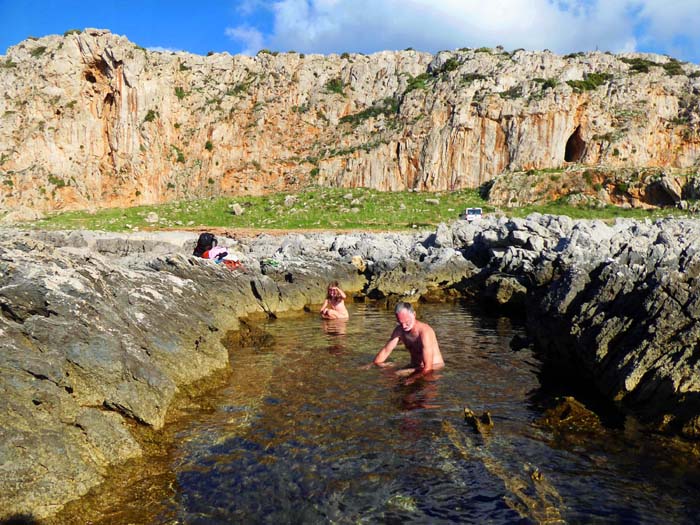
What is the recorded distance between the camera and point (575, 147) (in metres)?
59.5

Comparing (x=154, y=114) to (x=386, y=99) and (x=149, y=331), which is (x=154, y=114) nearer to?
(x=386, y=99)

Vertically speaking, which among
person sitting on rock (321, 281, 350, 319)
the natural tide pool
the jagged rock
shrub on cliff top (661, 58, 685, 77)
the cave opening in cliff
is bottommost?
the natural tide pool

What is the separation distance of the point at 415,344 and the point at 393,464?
4374 mm

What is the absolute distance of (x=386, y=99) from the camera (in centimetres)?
6794

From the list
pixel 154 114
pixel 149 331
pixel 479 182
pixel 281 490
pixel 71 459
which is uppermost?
pixel 154 114

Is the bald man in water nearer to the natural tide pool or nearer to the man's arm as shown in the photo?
the man's arm

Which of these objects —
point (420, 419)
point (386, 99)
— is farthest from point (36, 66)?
point (420, 419)

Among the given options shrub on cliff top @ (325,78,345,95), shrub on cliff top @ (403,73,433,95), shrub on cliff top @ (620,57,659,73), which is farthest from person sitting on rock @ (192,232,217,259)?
shrub on cliff top @ (620,57,659,73)

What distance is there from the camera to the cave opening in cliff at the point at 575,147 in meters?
58.3

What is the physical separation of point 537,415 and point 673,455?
1970 millimetres

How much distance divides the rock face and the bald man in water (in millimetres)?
51858

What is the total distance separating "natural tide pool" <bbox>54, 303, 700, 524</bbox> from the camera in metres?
5.39

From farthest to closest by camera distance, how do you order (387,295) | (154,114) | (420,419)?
(154,114) → (387,295) → (420,419)

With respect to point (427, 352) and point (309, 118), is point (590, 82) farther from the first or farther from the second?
point (427, 352)
